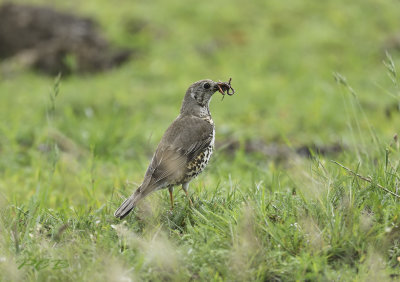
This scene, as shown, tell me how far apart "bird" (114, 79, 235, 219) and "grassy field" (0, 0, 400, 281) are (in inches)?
5.5

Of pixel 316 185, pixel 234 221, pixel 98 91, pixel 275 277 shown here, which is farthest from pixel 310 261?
pixel 98 91

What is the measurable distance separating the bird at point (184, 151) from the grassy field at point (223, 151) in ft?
0.46

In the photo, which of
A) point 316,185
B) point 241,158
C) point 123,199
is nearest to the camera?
point 316,185

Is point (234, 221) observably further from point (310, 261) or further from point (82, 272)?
point (82, 272)

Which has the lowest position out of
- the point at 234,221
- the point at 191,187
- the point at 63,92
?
the point at 63,92

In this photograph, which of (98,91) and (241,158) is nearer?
(241,158)

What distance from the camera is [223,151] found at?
7.32 m

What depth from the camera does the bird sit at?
13.5ft

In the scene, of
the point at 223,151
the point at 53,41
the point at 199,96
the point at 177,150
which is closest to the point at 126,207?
the point at 177,150

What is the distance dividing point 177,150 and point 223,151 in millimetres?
2981

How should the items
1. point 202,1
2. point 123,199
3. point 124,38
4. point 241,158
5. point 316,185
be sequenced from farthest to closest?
point 202,1, point 124,38, point 241,158, point 123,199, point 316,185

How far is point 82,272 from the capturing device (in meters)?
3.18

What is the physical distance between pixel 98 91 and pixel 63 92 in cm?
55

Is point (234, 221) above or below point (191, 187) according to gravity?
above
